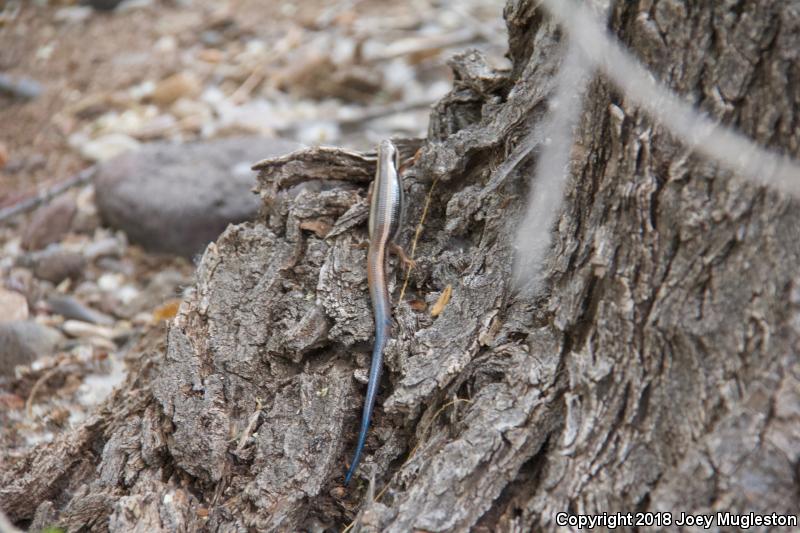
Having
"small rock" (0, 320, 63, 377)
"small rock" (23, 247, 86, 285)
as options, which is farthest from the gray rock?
"small rock" (0, 320, 63, 377)

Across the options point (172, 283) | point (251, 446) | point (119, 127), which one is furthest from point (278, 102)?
point (251, 446)

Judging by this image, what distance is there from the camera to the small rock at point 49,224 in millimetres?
4809

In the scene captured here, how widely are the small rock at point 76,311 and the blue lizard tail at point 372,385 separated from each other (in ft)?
7.74

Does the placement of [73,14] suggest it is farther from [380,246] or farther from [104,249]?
[380,246]

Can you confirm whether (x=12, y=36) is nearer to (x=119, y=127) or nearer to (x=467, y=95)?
(x=119, y=127)

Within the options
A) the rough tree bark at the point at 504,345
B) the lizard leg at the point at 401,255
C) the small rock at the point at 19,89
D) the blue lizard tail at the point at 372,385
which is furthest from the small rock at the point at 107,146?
the blue lizard tail at the point at 372,385

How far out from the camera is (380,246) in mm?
2529

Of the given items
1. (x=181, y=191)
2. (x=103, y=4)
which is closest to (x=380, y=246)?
(x=181, y=191)

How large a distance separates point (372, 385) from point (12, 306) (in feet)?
8.80

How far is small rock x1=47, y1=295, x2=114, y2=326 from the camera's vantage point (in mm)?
4121

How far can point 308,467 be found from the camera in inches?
85.6

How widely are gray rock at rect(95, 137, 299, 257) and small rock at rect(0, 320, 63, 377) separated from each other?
3.63 feet

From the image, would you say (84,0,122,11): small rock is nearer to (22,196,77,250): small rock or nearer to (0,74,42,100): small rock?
(0,74,42,100): small rock

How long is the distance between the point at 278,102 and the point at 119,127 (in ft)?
4.22
